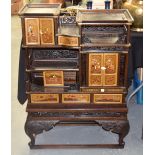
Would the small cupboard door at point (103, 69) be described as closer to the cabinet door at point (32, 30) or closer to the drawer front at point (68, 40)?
the drawer front at point (68, 40)

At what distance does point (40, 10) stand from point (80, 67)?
414mm

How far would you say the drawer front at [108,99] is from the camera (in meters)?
2.38

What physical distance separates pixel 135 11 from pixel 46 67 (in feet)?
2.15

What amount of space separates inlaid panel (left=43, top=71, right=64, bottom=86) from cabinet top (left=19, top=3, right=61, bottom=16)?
37cm

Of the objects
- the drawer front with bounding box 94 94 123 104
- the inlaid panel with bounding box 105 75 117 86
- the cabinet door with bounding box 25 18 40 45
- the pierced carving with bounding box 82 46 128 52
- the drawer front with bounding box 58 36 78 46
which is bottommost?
the drawer front with bounding box 94 94 123 104

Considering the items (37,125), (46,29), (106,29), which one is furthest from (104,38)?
(37,125)

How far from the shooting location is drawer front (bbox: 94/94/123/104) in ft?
7.81

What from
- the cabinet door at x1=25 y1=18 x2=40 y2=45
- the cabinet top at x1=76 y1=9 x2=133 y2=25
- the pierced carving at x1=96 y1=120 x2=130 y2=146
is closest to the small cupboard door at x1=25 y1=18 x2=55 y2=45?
the cabinet door at x1=25 y1=18 x2=40 y2=45

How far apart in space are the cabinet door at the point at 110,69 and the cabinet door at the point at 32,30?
416 mm

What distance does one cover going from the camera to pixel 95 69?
2.30 meters

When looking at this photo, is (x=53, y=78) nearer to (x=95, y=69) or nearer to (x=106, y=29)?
(x=95, y=69)

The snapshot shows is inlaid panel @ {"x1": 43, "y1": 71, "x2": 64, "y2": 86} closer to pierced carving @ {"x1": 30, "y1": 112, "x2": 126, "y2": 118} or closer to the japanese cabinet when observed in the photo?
the japanese cabinet

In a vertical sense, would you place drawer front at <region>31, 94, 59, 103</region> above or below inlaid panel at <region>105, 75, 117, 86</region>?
below

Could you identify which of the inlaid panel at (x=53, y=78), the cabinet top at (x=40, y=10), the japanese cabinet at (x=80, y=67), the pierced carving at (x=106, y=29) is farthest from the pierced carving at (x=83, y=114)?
the cabinet top at (x=40, y=10)
